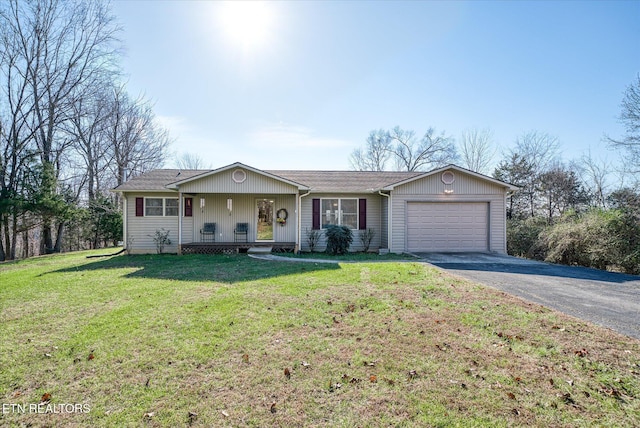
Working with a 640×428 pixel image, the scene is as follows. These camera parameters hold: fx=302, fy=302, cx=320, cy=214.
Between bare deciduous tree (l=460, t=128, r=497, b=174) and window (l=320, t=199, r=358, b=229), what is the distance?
1814cm

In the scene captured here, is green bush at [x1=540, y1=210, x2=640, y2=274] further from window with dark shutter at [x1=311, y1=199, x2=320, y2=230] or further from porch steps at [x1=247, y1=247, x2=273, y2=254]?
porch steps at [x1=247, y1=247, x2=273, y2=254]

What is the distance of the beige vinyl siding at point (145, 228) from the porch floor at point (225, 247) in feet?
3.44

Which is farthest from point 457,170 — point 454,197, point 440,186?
point 454,197

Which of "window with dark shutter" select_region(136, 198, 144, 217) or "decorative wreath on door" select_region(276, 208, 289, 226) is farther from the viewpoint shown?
"decorative wreath on door" select_region(276, 208, 289, 226)

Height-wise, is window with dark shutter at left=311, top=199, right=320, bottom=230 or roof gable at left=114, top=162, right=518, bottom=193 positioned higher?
roof gable at left=114, top=162, right=518, bottom=193

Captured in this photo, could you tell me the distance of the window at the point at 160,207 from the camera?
12.9m

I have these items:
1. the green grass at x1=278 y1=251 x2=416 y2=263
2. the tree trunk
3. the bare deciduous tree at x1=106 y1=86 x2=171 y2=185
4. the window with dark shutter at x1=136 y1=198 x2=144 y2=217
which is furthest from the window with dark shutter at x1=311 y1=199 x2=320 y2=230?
the bare deciduous tree at x1=106 y1=86 x2=171 y2=185

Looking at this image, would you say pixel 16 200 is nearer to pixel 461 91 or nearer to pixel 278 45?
pixel 278 45

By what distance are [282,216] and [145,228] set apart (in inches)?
229

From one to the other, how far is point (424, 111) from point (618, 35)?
841cm

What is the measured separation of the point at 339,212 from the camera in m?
13.4

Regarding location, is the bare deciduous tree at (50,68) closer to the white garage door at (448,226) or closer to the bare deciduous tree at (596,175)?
the white garage door at (448,226)

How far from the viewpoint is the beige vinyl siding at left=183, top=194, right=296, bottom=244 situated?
13234mm

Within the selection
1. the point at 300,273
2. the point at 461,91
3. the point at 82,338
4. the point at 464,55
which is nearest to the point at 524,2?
the point at 464,55
